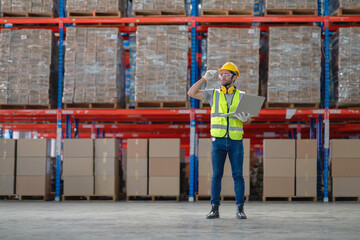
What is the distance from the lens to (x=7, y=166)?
9820 mm

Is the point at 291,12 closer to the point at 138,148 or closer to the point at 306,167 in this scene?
the point at 306,167

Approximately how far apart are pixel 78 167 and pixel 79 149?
0.34 metres

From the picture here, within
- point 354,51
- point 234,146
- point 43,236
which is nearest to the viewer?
point 43,236

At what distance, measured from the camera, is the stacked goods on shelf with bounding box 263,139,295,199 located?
31.5ft

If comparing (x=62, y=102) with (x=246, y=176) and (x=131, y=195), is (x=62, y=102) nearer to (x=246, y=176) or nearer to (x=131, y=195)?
(x=131, y=195)

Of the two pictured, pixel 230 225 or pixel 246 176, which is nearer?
pixel 230 225

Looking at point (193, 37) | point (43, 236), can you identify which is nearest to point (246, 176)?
point (193, 37)

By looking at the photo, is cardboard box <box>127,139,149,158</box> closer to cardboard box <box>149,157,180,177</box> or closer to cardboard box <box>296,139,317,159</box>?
cardboard box <box>149,157,180,177</box>

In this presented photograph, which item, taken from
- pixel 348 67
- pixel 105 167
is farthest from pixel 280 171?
pixel 105 167

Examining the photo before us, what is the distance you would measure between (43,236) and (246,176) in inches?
220

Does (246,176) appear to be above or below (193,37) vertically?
below

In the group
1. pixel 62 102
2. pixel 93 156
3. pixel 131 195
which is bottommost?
pixel 131 195

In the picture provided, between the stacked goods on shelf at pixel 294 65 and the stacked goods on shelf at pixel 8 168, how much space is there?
487 centimetres

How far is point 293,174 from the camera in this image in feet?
31.5
